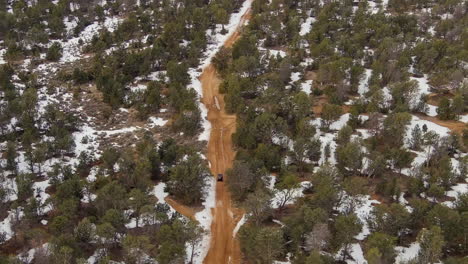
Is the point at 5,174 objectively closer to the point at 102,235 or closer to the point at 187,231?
the point at 102,235

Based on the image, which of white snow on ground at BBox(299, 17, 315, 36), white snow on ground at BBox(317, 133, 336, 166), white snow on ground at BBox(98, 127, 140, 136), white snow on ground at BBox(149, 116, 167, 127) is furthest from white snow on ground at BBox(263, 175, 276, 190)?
white snow on ground at BBox(299, 17, 315, 36)

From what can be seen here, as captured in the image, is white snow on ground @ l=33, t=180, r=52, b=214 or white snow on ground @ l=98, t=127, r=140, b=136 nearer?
white snow on ground @ l=33, t=180, r=52, b=214

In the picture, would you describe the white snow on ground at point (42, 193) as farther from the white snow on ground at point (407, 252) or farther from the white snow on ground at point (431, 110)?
the white snow on ground at point (431, 110)

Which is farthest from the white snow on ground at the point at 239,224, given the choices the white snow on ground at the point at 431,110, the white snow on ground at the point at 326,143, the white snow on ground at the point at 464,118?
the white snow on ground at the point at 464,118

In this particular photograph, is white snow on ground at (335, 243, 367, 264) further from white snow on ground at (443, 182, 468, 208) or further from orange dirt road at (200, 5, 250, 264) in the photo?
white snow on ground at (443, 182, 468, 208)

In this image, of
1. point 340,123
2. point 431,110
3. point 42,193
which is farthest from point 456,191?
point 42,193

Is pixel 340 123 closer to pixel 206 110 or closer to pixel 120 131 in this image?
pixel 206 110
